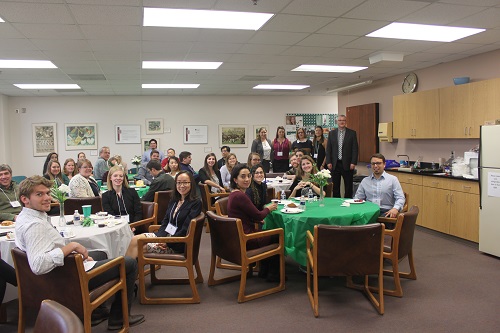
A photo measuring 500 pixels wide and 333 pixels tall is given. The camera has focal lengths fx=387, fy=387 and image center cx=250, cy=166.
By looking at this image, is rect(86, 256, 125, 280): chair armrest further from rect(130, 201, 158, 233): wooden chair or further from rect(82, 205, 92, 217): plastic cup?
rect(130, 201, 158, 233): wooden chair

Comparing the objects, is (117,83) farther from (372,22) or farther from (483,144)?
(483,144)

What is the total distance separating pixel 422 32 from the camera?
16.1ft

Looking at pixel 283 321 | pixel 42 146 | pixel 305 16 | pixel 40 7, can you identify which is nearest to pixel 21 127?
pixel 42 146

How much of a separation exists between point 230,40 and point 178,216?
250cm

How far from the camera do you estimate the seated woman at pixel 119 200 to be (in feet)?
14.0

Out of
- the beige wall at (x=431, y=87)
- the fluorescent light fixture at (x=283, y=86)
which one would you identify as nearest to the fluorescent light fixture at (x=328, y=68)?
the beige wall at (x=431, y=87)

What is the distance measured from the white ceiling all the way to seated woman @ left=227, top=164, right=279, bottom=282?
5.60 ft

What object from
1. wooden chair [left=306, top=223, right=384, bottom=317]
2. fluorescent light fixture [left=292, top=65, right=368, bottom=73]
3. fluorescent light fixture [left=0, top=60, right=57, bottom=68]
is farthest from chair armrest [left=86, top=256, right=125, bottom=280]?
fluorescent light fixture [left=292, top=65, right=368, bottom=73]

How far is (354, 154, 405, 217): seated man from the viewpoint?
4488 millimetres

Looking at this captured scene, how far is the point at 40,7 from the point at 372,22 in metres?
3.47

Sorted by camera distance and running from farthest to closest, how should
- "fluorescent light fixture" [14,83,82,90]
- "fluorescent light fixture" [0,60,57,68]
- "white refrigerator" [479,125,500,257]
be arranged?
"fluorescent light fixture" [14,83,82,90]
"fluorescent light fixture" [0,60,57,68]
"white refrigerator" [479,125,500,257]

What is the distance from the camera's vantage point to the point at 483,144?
4.92m

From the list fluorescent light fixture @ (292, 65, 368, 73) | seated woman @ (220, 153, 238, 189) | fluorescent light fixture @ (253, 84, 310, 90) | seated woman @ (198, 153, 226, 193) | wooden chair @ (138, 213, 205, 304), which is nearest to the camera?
wooden chair @ (138, 213, 205, 304)

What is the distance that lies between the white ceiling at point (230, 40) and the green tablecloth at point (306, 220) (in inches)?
81.0
